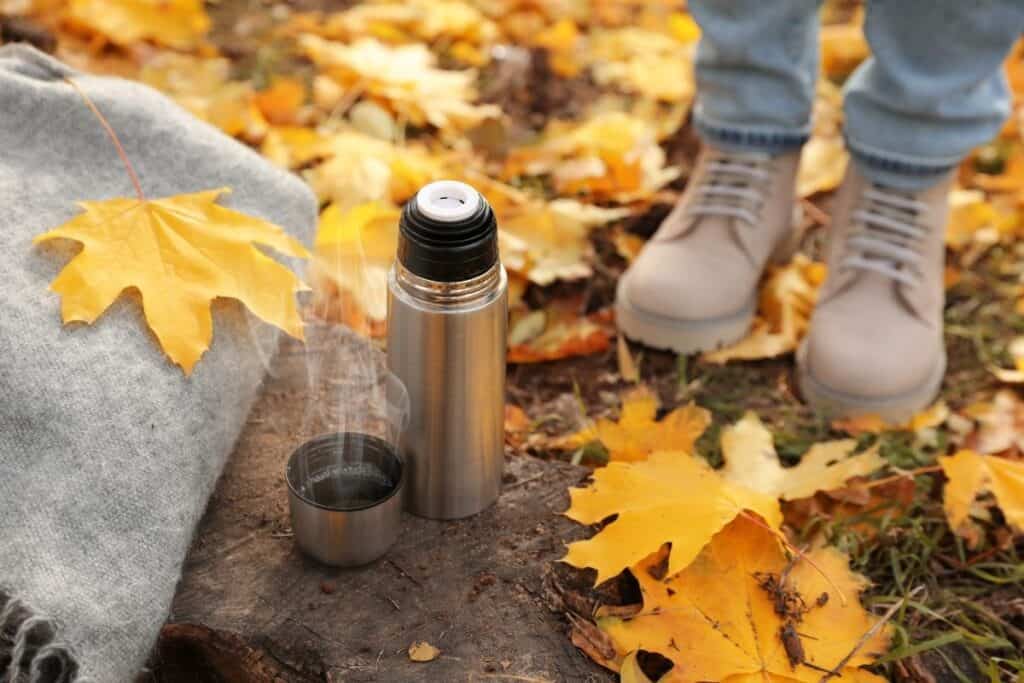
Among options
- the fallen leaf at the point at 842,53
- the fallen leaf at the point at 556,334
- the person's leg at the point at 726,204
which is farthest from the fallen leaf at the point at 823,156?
the fallen leaf at the point at 556,334

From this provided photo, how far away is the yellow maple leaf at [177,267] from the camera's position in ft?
3.49

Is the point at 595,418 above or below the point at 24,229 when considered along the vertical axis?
below

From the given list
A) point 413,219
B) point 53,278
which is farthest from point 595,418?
point 53,278

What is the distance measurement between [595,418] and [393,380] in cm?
52

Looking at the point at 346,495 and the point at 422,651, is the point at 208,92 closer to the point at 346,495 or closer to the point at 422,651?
the point at 346,495

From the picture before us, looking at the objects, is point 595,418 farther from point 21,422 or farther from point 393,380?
point 21,422

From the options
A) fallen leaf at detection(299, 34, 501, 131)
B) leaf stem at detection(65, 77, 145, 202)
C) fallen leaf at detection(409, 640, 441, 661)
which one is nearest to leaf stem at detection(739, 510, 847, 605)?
fallen leaf at detection(409, 640, 441, 661)

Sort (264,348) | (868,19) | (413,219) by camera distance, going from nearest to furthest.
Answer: (413,219)
(264,348)
(868,19)

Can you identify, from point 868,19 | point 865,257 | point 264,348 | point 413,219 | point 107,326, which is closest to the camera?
point 413,219

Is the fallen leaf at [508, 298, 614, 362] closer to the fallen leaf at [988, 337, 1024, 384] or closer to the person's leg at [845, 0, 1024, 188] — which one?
the person's leg at [845, 0, 1024, 188]

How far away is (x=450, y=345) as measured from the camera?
1.02 meters

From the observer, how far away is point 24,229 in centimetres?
111

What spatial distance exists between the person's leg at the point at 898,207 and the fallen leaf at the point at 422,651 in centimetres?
79

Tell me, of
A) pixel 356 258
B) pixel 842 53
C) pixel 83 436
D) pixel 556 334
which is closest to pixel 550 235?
pixel 556 334
